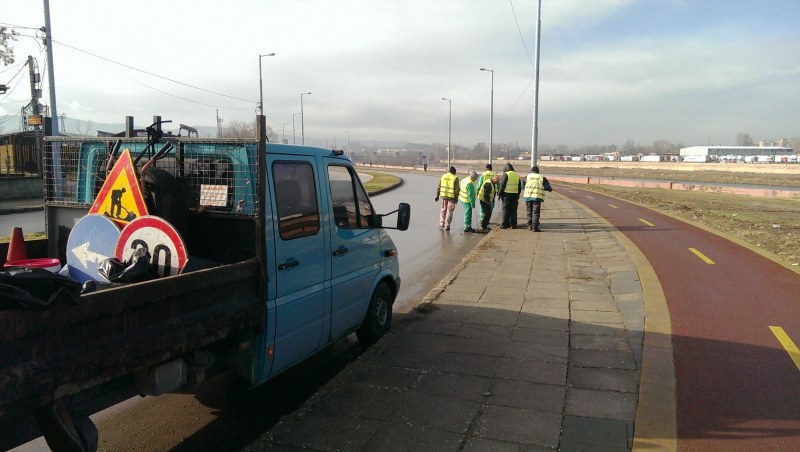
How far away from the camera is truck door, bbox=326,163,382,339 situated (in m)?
4.89

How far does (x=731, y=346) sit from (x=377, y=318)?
366 centimetres

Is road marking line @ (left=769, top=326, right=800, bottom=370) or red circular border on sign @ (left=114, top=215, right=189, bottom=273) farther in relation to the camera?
road marking line @ (left=769, top=326, right=800, bottom=370)

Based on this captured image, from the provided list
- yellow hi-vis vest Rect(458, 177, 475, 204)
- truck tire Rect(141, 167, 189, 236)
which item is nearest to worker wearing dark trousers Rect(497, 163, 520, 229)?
yellow hi-vis vest Rect(458, 177, 475, 204)

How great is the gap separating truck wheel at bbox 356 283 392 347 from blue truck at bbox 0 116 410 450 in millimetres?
22

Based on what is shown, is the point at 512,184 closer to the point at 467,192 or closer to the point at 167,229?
the point at 467,192

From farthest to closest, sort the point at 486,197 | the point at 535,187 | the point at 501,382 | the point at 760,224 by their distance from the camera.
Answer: the point at 760,224
the point at 486,197
the point at 535,187
the point at 501,382

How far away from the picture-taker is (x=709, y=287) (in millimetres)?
8039

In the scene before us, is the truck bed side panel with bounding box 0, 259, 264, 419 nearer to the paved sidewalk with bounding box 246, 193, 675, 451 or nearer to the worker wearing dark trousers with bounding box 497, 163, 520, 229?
the paved sidewalk with bounding box 246, 193, 675, 451

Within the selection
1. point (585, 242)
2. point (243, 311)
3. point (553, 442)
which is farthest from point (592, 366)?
point (585, 242)

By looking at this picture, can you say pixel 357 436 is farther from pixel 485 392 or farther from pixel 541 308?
pixel 541 308

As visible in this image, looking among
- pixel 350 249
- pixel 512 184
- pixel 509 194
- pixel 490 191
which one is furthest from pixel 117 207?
pixel 509 194

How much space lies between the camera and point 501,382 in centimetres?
462

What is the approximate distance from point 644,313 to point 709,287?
2120mm

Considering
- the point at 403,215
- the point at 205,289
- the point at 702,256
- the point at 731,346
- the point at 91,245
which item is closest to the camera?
the point at 205,289
